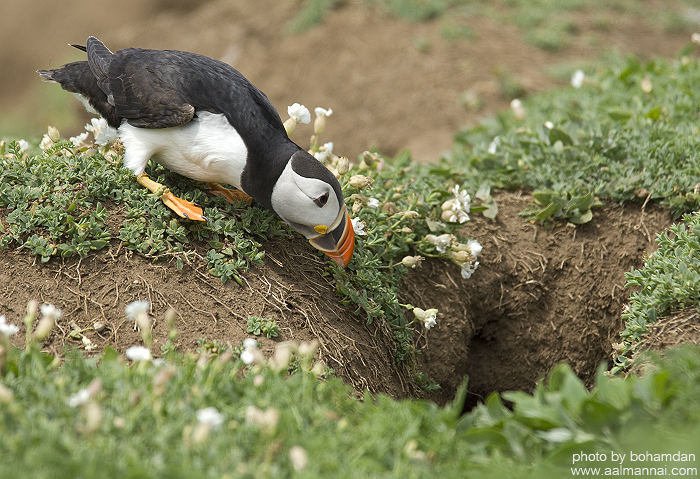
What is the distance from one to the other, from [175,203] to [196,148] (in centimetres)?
34

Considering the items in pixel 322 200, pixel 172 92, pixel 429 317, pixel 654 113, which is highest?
pixel 654 113

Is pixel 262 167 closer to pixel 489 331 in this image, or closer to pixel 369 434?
pixel 369 434

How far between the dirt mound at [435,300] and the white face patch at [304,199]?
16.8 inches

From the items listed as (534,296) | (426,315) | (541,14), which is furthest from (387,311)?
(541,14)

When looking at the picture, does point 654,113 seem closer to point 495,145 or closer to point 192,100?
point 495,145

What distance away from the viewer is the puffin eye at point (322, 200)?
308 cm

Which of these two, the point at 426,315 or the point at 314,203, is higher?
the point at 314,203

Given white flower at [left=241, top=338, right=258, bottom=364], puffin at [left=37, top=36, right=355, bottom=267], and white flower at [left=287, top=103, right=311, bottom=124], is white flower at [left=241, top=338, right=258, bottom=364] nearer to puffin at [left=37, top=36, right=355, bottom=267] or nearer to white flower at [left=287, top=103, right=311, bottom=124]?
puffin at [left=37, top=36, right=355, bottom=267]

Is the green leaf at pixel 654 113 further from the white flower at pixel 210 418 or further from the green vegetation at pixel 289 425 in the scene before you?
the white flower at pixel 210 418

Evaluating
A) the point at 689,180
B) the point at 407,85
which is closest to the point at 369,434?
the point at 689,180

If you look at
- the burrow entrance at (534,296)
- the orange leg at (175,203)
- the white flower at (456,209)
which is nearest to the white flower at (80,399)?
the orange leg at (175,203)

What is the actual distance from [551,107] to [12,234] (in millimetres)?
4864

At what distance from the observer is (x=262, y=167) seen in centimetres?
320

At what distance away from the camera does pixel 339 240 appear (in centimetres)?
325
